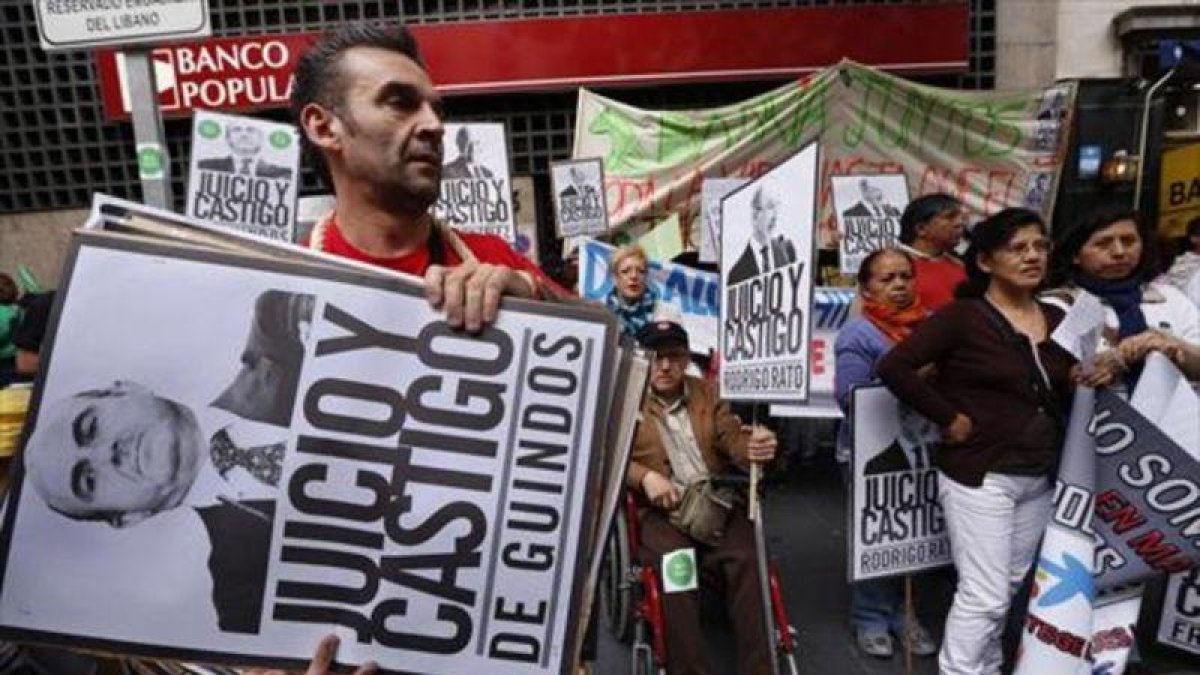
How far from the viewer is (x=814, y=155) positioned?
2721 millimetres

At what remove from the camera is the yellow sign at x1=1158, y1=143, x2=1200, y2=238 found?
290 inches

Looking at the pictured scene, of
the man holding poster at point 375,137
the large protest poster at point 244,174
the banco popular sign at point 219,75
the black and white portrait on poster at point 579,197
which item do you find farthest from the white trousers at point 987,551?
the banco popular sign at point 219,75

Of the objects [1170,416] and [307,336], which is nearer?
[307,336]

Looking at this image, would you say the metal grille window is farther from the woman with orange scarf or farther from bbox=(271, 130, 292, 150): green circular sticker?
the woman with orange scarf

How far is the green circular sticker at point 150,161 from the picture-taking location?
305 centimetres

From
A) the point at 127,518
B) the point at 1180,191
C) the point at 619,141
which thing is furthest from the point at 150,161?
the point at 1180,191

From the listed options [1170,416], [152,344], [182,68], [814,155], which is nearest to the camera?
[152,344]

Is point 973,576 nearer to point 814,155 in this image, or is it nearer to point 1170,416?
point 1170,416

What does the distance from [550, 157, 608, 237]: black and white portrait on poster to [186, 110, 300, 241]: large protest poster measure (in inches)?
111

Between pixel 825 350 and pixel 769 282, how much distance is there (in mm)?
2714

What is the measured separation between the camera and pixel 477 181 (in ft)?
19.9

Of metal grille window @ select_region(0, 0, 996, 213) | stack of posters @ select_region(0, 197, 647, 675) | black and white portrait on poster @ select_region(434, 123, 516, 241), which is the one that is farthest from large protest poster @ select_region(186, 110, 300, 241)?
metal grille window @ select_region(0, 0, 996, 213)

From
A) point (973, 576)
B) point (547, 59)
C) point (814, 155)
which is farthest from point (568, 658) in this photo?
point (547, 59)

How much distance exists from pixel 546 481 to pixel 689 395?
8.22 ft
